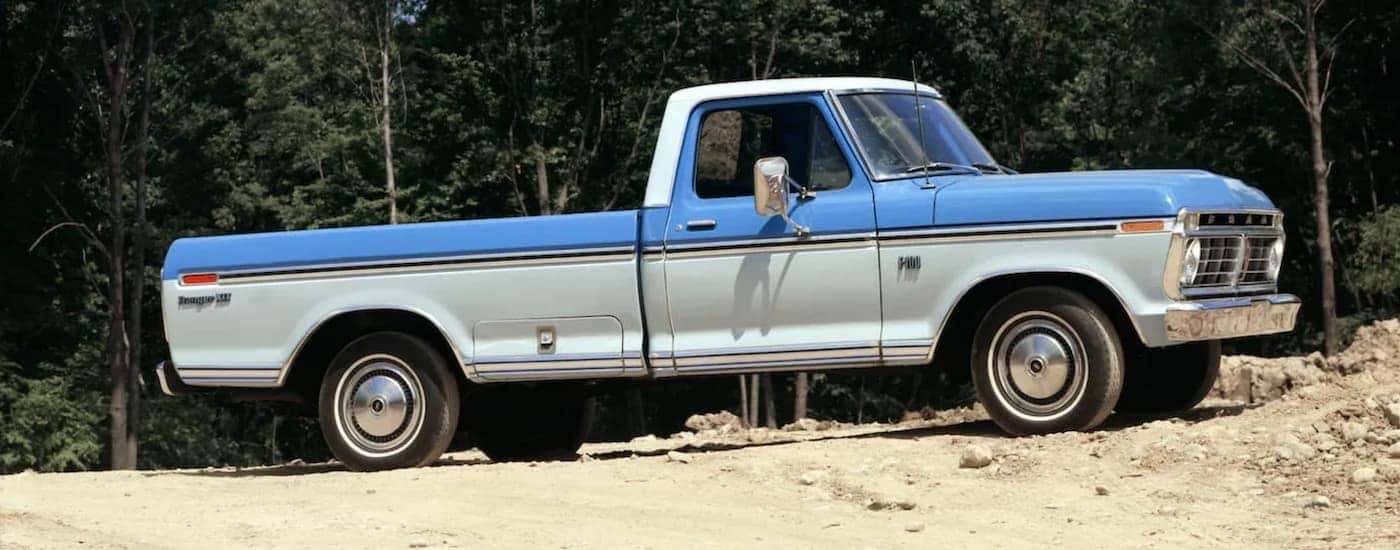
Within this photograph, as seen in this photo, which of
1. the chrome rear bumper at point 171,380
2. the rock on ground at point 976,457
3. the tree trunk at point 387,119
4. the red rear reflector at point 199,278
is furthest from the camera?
the tree trunk at point 387,119

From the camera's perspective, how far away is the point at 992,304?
10875 mm

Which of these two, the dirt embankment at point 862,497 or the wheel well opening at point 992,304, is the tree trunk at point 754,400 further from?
the dirt embankment at point 862,497

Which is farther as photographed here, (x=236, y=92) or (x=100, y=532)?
(x=236, y=92)

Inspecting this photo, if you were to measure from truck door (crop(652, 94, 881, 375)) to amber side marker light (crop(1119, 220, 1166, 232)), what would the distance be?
1324 mm

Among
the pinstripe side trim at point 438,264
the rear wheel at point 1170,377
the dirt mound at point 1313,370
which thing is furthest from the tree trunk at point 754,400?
the pinstripe side trim at point 438,264

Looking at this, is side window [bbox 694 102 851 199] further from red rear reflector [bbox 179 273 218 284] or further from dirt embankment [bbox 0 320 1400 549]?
red rear reflector [bbox 179 273 218 284]

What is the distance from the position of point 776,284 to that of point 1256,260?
271 cm

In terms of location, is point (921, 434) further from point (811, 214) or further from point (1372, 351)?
point (1372, 351)

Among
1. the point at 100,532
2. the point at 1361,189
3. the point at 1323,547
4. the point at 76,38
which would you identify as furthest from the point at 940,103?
the point at 1361,189

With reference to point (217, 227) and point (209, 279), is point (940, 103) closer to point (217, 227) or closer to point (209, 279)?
point (209, 279)

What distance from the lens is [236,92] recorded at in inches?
1730

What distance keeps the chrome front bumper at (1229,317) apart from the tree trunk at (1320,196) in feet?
79.0

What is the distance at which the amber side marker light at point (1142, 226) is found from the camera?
1018 centimetres

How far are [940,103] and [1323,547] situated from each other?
4.45 metres
